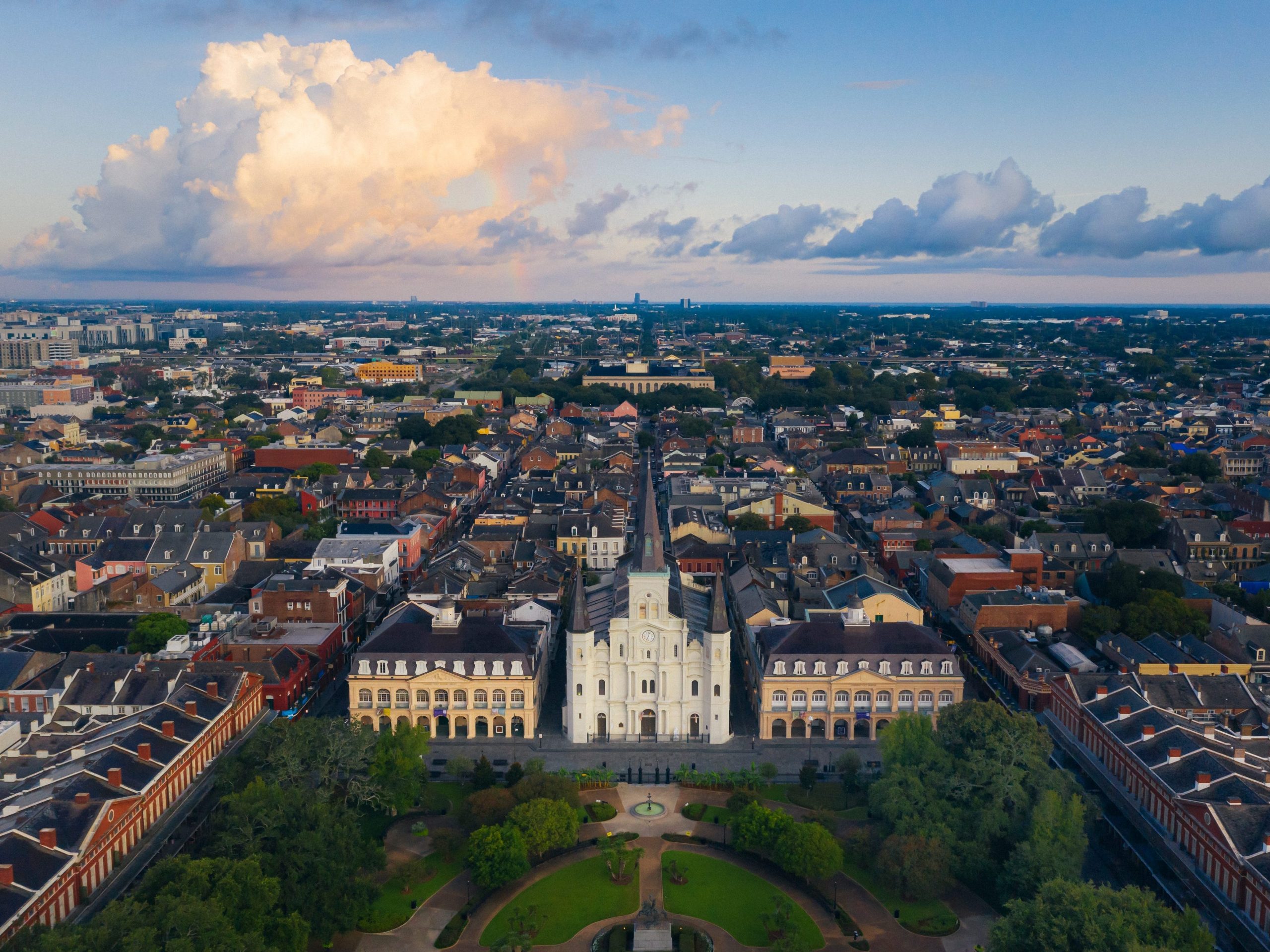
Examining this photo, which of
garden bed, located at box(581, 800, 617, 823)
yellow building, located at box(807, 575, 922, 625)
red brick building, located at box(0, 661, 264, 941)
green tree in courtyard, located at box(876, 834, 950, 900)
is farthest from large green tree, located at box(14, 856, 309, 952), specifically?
yellow building, located at box(807, 575, 922, 625)

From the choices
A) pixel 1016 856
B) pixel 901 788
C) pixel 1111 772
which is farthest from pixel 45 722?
pixel 1111 772

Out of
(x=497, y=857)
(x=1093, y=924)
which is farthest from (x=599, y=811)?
(x=1093, y=924)

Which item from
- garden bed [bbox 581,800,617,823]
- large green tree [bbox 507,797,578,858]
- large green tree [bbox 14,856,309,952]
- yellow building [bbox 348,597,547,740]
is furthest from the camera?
yellow building [bbox 348,597,547,740]

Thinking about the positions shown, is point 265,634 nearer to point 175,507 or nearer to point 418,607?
point 418,607

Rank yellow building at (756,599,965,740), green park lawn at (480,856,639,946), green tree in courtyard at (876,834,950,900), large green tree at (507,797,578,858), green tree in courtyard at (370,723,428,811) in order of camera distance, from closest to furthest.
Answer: green park lawn at (480,856,639,946) → green tree in courtyard at (876,834,950,900) → large green tree at (507,797,578,858) → green tree in courtyard at (370,723,428,811) → yellow building at (756,599,965,740)

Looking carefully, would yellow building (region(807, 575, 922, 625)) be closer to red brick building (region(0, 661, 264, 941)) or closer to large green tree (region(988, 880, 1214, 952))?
large green tree (region(988, 880, 1214, 952))

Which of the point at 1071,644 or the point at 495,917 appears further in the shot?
the point at 1071,644
